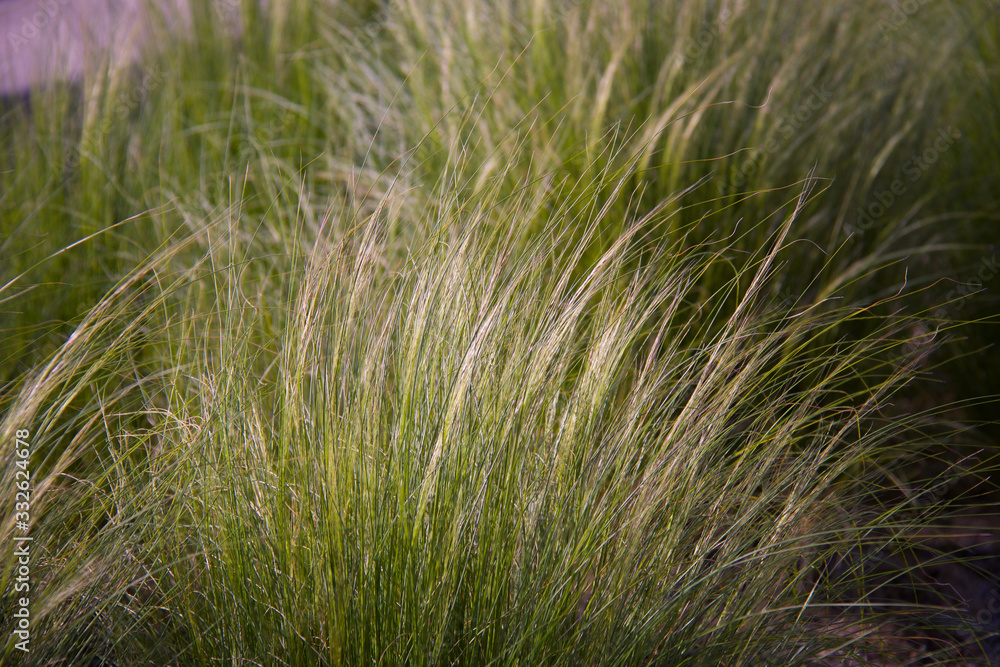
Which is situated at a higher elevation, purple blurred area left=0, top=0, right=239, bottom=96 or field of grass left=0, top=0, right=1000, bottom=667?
purple blurred area left=0, top=0, right=239, bottom=96

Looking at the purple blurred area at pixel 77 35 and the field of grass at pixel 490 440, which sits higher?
the purple blurred area at pixel 77 35

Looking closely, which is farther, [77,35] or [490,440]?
[77,35]

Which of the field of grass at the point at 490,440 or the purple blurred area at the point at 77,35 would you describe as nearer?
the field of grass at the point at 490,440

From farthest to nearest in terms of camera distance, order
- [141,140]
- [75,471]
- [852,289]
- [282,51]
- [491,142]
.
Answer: [282,51] → [141,140] → [491,142] → [852,289] → [75,471]

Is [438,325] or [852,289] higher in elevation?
[438,325]

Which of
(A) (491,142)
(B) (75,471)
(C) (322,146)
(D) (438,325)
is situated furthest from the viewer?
(C) (322,146)

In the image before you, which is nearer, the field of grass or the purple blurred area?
the field of grass

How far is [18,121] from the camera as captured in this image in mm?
2910

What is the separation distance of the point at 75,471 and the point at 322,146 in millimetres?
1753

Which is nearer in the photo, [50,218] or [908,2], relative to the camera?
[50,218]

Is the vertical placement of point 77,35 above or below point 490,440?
above

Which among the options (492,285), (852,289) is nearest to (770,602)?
(492,285)

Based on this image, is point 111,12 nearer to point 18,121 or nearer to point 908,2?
point 18,121

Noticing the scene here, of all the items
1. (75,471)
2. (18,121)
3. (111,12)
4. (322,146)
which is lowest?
(75,471)
